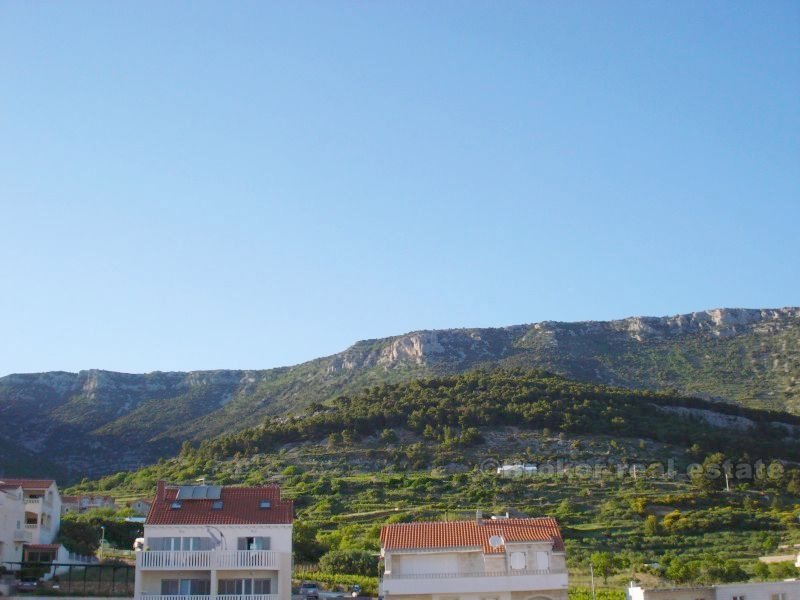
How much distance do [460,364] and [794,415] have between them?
56.7 m

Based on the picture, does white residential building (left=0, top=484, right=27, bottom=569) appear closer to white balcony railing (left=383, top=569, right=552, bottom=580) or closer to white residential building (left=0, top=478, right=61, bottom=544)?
white residential building (left=0, top=478, right=61, bottom=544)

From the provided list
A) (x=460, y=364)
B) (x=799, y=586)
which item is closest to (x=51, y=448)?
(x=460, y=364)

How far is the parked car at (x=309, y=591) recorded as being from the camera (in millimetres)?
48594

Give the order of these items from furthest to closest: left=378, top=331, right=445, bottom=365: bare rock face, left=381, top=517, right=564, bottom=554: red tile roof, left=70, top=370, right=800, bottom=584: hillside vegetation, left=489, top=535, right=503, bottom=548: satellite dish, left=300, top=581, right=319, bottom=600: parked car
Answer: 1. left=378, top=331, right=445, bottom=365: bare rock face
2. left=70, top=370, right=800, bottom=584: hillside vegetation
3. left=300, top=581, right=319, bottom=600: parked car
4. left=381, top=517, right=564, bottom=554: red tile roof
5. left=489, top=535, right=503, bottom=548: satellite dish

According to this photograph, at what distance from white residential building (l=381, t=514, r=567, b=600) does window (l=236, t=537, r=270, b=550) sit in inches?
228

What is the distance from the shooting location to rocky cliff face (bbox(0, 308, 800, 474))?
14075cm

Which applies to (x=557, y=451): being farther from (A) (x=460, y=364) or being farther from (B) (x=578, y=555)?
(A) (x=460, y=364)

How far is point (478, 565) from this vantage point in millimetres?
44094

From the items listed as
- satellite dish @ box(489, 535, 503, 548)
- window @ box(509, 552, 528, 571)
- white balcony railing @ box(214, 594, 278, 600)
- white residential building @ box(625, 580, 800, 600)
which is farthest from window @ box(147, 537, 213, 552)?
white residential building @ box(625, 580, 800, 600)

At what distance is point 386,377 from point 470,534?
114m

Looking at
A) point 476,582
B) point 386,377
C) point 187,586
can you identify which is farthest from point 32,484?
point 386,377

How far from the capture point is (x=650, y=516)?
77312 mm

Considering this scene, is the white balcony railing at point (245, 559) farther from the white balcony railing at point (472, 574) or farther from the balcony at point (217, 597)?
the white balcony railing at point (472, 574)

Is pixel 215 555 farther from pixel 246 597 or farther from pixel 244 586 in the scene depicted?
pixel 246 597
